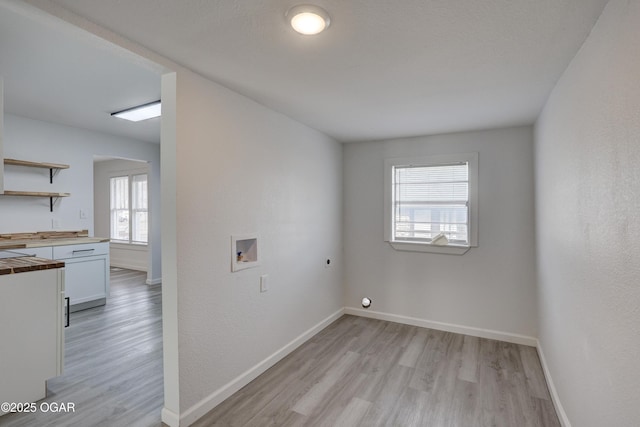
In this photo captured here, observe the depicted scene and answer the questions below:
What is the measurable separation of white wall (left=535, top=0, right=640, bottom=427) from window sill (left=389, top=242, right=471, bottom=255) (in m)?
1.28

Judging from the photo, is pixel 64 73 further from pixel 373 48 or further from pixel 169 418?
pixel 169 418

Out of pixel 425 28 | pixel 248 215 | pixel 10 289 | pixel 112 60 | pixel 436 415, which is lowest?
pixel 436 415

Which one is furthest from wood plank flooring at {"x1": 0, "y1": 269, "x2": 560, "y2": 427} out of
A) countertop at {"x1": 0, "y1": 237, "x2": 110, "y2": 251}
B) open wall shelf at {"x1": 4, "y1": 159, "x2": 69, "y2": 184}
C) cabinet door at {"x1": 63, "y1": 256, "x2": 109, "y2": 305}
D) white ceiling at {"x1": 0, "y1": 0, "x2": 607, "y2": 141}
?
white ceiling at {"x1": 0, "y1": 0, "x2": 607, "y2": 141}

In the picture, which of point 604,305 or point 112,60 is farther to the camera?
point 112,60

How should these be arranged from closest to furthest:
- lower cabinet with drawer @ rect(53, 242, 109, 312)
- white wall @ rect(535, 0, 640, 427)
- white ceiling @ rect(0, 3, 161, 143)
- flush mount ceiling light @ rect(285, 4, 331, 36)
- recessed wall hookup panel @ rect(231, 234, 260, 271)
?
white wall @ rect(535, 0, 640, 427), flush mount ceiling light @ rect(285, 4, 331, 36), white ceiling @ rect(0, 3, 161, 143), recessed wall hookup panel @ rect(231, 234, 260, 271), lower cabinet with drawer @ rect(53, 242, 109, 312)

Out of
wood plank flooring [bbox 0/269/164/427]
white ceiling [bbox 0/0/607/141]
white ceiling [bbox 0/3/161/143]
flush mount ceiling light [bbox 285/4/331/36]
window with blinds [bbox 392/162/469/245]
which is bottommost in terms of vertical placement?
wood plank flooring [bbox 0/269/164/427]

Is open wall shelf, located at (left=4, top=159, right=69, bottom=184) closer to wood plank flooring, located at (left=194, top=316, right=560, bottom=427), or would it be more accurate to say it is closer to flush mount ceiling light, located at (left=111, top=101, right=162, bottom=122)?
flush mount ceiling light, located at (left=111, top=101, right=162, bottom=122)

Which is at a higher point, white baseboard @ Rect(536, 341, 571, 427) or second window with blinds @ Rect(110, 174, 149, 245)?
second window with blinds @ Rect(110, 174, 149, 245)

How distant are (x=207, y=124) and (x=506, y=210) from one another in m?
3.11

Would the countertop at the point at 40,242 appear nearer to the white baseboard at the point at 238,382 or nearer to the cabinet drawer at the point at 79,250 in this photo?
the cabinet drawer at the point at 79,250

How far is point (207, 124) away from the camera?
2.18 m

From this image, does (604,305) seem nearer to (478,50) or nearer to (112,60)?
(478,50)

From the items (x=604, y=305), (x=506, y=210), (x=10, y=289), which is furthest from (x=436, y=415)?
(x=10, y=289)

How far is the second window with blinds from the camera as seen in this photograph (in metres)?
6.95
